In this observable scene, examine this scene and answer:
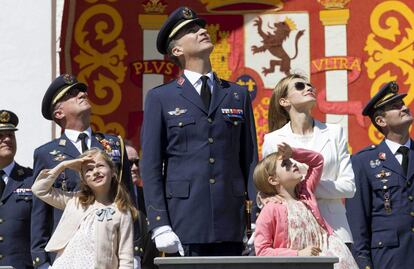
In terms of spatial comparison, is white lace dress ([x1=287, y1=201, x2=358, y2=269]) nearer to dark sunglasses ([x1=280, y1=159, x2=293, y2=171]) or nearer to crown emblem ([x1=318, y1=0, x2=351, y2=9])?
dark sunglasses ([x1=280, y1=159, x2=293, y2=171])

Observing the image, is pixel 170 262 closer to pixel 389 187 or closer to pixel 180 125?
pixel 180 125

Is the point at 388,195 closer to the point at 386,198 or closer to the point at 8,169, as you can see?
the point at 386,198

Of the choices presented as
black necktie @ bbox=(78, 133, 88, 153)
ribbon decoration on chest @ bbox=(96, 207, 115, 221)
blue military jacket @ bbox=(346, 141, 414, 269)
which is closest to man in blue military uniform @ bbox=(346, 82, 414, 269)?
blue military jacket @ bbox=(346, 141, 414, 269)

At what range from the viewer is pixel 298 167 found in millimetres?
8711

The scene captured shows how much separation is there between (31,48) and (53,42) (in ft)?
0.56

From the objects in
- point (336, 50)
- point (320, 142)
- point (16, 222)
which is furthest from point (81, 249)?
point (336, 50)

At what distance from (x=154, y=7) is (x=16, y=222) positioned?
108 inches

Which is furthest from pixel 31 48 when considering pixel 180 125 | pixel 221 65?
pixel 180 125

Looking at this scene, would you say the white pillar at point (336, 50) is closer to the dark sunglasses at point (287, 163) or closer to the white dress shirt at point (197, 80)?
the white dress shirt at point (197, 80)

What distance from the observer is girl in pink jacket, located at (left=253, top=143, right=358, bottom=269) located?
843cm

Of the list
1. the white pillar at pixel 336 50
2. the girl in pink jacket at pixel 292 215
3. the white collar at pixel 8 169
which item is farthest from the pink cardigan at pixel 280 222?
the white pillar at pixel 336 50

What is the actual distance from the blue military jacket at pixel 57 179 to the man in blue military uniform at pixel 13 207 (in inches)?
38.6

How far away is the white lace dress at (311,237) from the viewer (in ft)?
27.7

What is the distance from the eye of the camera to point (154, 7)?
41.0ft
